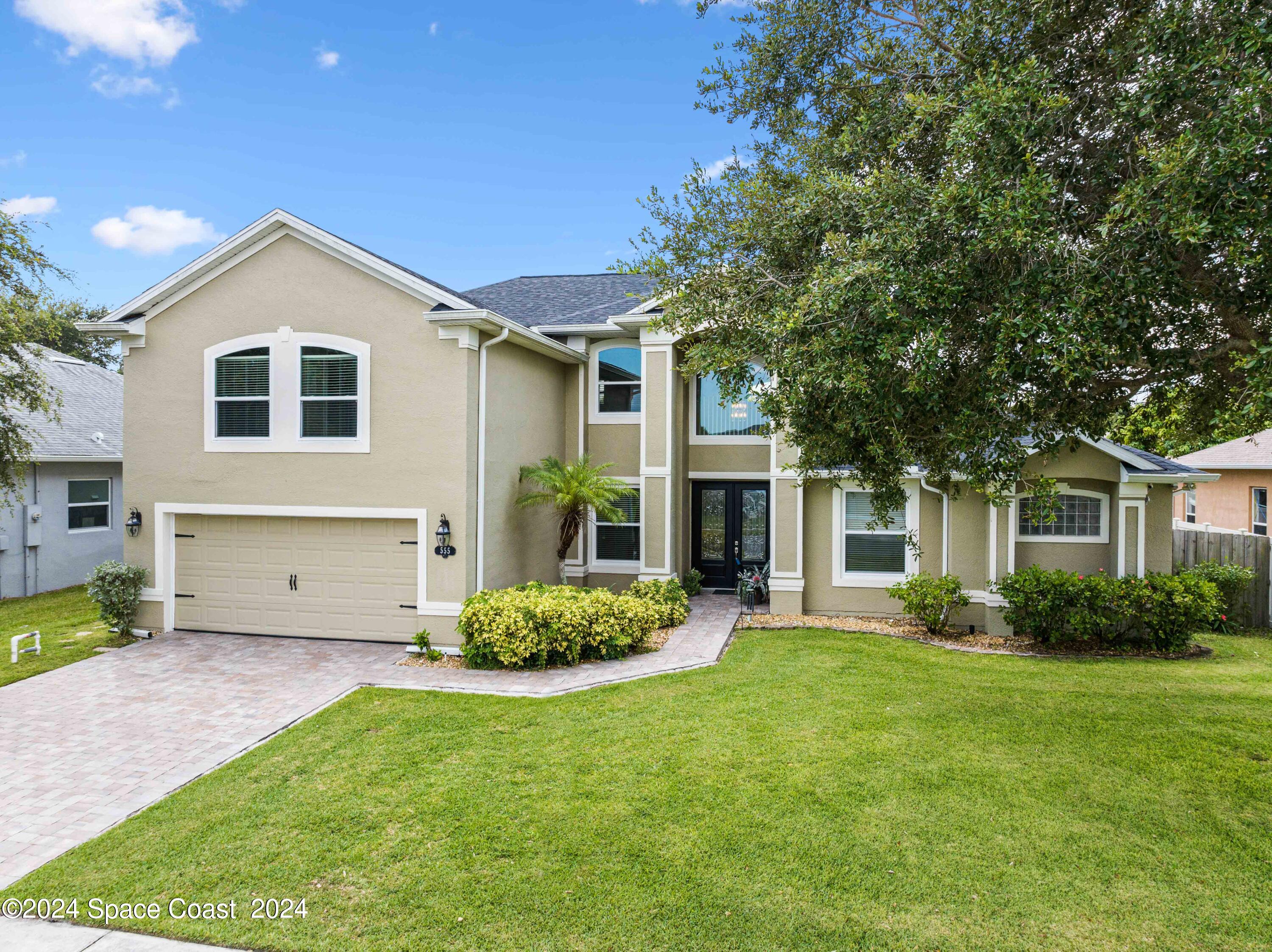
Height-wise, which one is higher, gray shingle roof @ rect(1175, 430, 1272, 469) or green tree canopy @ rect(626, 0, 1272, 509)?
green tree canopy @ rect(626, 0, 1272, 509)

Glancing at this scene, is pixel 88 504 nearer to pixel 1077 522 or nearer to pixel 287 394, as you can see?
pixel 287 394

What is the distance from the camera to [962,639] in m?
11.8

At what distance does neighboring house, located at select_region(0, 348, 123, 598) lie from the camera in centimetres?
1536

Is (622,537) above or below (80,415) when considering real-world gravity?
below

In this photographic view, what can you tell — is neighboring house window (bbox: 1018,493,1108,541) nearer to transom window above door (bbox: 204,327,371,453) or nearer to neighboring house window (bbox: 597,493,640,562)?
neighboring house window (bbox: 597,493,640,562)

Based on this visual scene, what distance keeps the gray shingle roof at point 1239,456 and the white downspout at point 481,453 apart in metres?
16.8

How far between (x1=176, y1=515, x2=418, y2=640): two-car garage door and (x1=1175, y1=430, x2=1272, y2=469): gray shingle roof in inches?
722

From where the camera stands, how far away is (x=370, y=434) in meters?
10.8

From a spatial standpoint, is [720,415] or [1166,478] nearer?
[1166,478]

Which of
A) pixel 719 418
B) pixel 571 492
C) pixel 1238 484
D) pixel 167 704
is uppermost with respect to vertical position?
pixel 719 418

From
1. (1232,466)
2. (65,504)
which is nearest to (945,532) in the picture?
(1232,466)

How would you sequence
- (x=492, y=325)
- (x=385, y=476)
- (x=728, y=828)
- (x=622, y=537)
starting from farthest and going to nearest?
(x=622, y=537) < (x=385, y=476) < (x=492, y=325) < (x=728, y=828)

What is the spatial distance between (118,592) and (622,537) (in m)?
8.71

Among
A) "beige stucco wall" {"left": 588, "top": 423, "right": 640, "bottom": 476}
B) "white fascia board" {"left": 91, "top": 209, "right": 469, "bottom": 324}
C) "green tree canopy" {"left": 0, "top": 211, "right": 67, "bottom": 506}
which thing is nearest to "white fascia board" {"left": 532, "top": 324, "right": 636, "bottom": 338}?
"beige stucco wall" {"left": 588, "top": 423, "right": 640, "bottom": 476}
